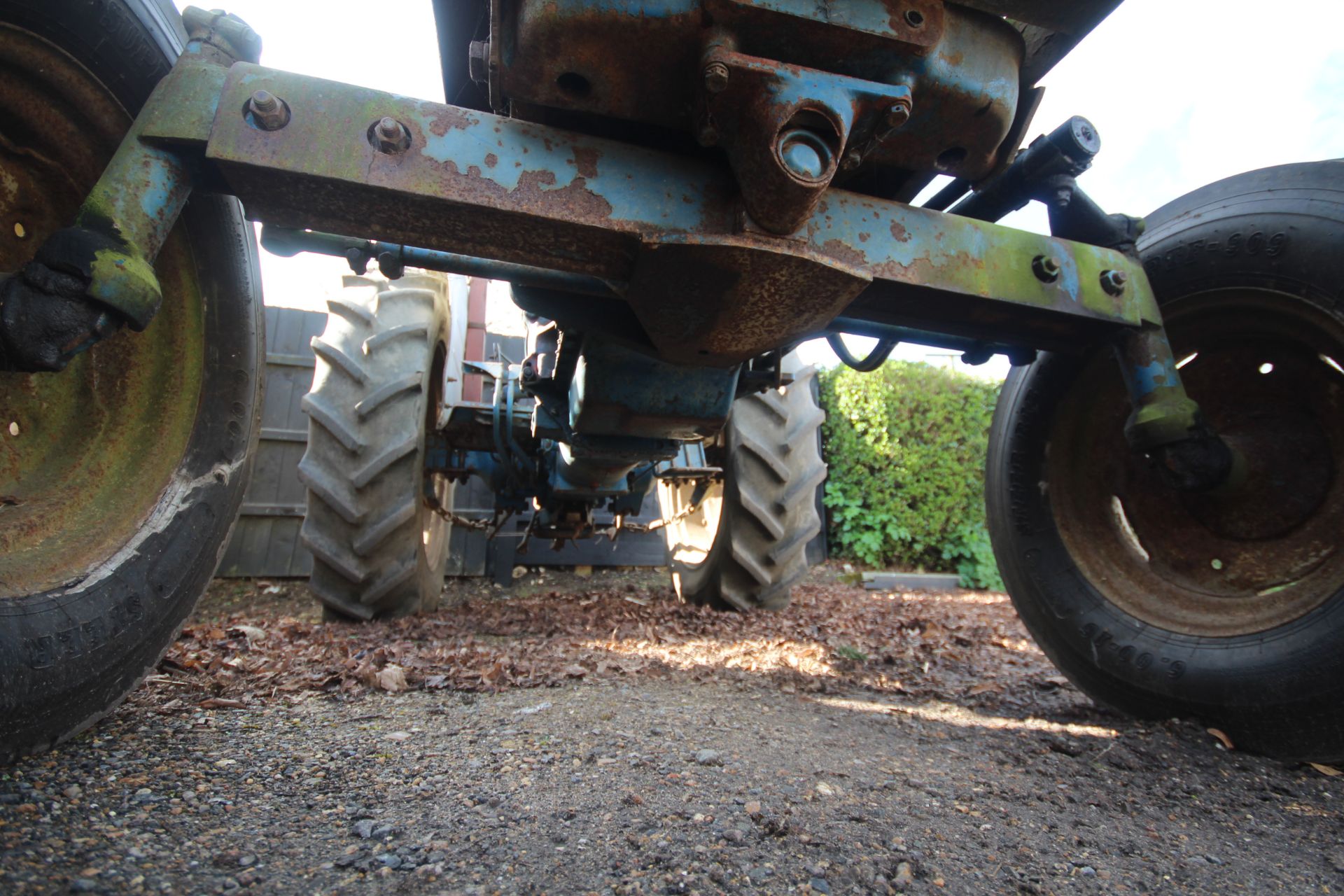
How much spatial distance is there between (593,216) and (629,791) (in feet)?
3.28

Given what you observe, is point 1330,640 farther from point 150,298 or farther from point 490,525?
point 490,525

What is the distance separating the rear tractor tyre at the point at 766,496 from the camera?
349cm

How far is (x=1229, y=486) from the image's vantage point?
156cm

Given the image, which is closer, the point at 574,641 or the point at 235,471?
the point at 235,471

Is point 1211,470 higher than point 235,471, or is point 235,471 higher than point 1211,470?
point 1211,470

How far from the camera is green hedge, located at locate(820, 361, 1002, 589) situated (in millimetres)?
7746

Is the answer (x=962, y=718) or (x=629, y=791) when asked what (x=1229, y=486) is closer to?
(x=962, y=718)

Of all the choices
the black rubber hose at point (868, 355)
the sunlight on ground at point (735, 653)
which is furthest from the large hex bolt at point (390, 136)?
the sunlight on ground at point (735, 653)

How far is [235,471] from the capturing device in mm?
1489

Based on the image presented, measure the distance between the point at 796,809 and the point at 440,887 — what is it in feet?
1.94

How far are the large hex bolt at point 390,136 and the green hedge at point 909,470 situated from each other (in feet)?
23.7

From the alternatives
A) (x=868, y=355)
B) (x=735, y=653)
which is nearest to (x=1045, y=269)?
(x=868, y=355)

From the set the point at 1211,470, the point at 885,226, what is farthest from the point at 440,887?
the point at 1211,470

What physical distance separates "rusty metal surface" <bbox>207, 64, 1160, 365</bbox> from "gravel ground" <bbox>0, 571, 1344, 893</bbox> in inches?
34.4
